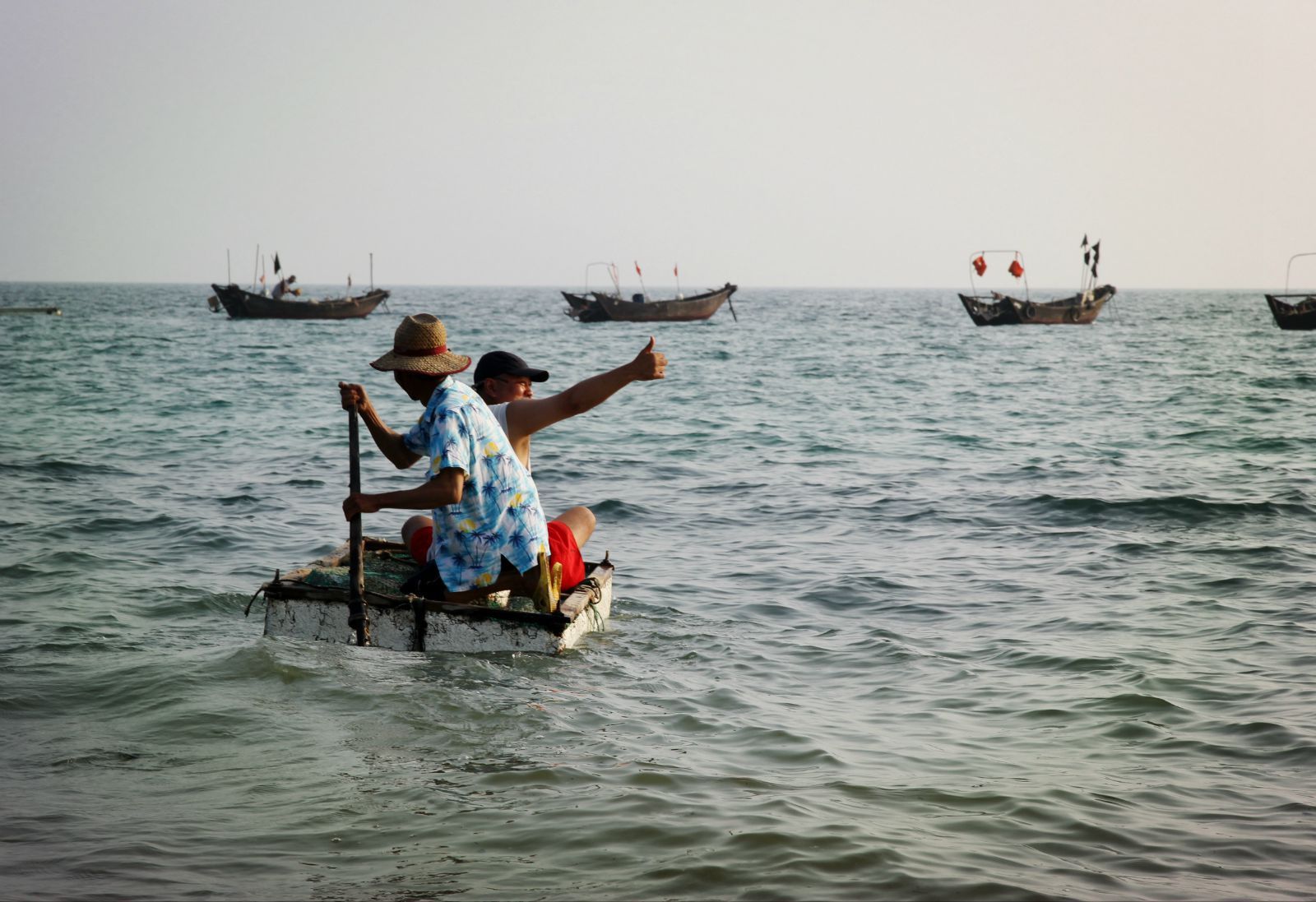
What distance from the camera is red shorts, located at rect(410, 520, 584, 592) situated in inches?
239

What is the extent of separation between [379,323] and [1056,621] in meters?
60.8

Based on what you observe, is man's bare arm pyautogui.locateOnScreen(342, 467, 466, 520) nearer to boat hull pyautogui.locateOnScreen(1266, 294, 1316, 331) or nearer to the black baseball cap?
the black baseball cap

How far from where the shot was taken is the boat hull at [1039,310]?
57375mm

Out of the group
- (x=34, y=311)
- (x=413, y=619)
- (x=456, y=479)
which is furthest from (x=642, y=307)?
(x=456, y=479)

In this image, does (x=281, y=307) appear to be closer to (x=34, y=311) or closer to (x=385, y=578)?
(x=34, y=311)

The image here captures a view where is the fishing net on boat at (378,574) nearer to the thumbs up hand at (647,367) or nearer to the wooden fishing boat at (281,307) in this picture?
the thumbs up hand at (647,367)

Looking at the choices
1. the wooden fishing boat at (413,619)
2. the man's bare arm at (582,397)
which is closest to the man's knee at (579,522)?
the wooden fishing boat at (413,619)

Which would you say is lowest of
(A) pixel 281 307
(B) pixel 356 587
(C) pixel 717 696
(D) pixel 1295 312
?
(C) pixel 717 696

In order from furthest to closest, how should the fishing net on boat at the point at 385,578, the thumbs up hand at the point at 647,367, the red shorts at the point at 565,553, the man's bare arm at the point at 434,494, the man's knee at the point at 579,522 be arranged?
1. the man's knee at the point at 579,522
2. the red shorts at the point at 565,553
3. the fishing net on boat at the point at 385,578
4. the thumbs up hand at the point at 647,367
5. the man's bare arm at the point at 434,494

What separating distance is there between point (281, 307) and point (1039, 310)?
128 feet

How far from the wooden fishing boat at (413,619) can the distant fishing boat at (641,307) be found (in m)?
56.5

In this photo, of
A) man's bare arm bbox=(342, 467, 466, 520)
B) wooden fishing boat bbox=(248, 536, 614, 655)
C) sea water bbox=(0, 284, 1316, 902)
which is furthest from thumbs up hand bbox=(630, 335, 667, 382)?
sea water bbox=(0, 284, 1316, 902)

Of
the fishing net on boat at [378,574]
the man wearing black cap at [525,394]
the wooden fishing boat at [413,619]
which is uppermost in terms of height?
the man wearing black cap at [525,394]

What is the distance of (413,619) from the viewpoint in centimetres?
578
